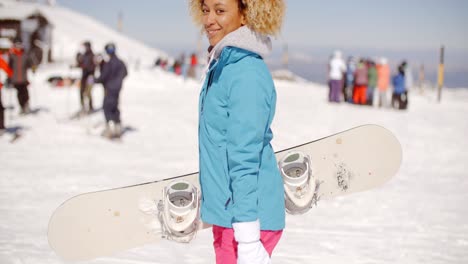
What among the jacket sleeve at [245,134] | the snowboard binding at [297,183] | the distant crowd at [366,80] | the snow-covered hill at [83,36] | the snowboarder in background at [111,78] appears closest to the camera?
the jacket sleeve at [245,134]

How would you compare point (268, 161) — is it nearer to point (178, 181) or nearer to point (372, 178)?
point (178, 181)

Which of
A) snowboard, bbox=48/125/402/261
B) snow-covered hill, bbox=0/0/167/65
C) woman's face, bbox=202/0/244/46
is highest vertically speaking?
snow-covered hill, bbox=0/0/167/65

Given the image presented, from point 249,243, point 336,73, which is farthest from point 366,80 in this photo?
point 249,243

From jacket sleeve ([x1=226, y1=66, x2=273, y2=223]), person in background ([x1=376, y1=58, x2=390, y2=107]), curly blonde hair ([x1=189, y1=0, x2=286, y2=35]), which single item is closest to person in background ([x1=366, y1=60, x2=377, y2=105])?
person in background ([x1=376, y1=58, x2=390, y2=107])

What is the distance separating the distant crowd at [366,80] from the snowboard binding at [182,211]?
12.7 m

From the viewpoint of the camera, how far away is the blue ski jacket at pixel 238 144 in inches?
60.7

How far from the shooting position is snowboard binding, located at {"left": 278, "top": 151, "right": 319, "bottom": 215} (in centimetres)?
209

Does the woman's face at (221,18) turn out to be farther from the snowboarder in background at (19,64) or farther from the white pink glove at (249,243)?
the snowboarder in background at (19,64)

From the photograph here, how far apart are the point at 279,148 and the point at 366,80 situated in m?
7.07

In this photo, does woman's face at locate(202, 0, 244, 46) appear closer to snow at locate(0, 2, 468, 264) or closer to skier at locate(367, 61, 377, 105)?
snow at locate(0, 2, 468, 264)

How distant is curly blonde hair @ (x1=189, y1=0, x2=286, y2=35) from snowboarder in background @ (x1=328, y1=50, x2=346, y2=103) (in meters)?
12.8

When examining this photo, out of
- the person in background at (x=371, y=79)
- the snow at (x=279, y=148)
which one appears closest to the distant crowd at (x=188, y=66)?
the snow at (x=279, y=148)

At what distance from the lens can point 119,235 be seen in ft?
8.73

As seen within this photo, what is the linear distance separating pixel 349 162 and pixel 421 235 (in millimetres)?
2009
